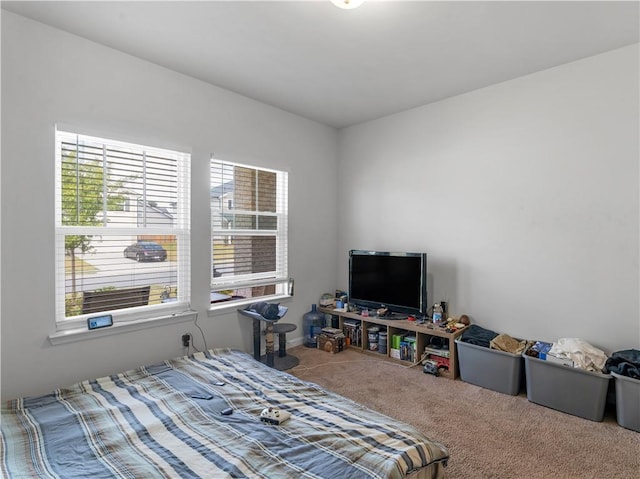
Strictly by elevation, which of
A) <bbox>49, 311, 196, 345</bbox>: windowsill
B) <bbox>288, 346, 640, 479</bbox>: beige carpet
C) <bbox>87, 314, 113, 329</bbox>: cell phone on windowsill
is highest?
<bbox>87, 314, 113, 329</bbox>: cell phone on windowsill

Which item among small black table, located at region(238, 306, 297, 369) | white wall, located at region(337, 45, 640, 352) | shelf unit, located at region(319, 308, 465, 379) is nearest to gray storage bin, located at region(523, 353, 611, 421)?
white wall, located at region(337, 45, 640, 352)

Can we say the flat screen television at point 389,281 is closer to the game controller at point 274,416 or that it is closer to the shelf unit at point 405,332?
the shelf unit at point 405,332

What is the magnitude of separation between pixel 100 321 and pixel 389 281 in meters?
2.59

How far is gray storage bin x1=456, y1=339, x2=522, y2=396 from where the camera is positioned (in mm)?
2729

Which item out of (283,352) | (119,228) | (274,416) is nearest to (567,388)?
(274,416)

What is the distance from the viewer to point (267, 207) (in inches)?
146

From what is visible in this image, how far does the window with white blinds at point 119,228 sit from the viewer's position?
7.86 feet

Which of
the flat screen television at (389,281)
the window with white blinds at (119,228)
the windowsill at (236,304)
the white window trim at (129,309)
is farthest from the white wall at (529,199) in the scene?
the window with white blinds at (119,228)

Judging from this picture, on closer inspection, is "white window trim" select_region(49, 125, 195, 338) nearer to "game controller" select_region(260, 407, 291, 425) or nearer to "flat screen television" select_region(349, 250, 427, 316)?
"game controller" select_region(260, 407, 291, 425)

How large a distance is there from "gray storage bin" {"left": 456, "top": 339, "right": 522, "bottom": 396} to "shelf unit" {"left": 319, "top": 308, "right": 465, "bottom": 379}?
0.08 meters

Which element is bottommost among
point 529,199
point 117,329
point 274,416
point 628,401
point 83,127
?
point 628,401

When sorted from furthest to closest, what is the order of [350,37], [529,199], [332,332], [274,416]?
1. [332,332]
2. [529,199]
3. [350,37]
4. [274,416]

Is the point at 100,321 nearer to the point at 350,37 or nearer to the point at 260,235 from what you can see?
the point at 260,235

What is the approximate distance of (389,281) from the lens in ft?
11.8
